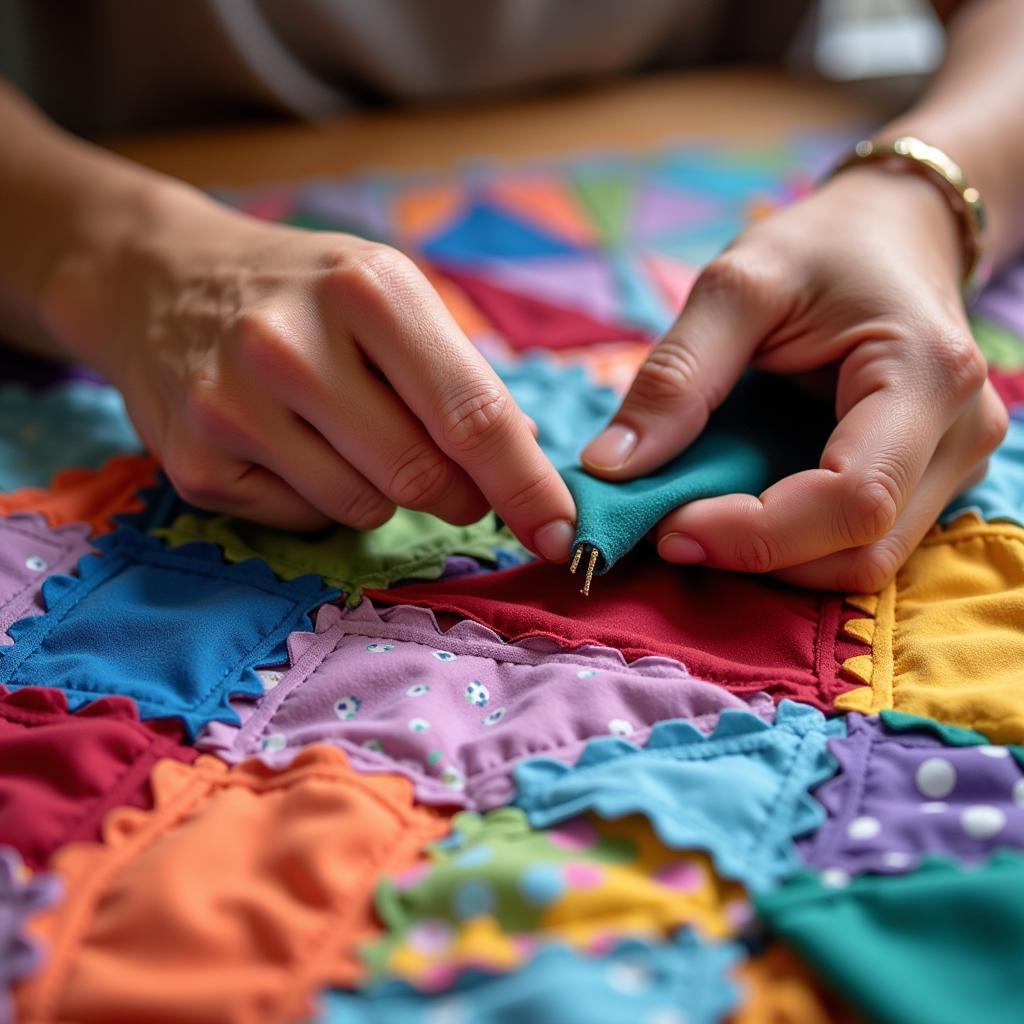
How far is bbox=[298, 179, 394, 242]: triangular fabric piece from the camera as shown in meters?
1.05

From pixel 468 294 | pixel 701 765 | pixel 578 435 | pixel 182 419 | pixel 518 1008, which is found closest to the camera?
pixel 518 1008

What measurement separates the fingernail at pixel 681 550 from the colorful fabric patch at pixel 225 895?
0.21 m

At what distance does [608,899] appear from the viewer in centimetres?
39

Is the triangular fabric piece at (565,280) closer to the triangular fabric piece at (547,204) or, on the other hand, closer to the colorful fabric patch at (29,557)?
the triangular fabric piece at (547,204)

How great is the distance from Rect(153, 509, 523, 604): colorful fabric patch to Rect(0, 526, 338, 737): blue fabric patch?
0.01 meters

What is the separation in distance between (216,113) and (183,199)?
644 mm

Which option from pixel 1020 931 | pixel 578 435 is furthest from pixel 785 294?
pixel 1020 931

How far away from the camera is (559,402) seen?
2.55 ft

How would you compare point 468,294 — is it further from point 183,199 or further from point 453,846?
point 453,846

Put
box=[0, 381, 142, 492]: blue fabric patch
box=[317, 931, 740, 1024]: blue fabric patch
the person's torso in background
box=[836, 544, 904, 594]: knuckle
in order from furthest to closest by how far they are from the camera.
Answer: the person's torso in background, box=[0, 381, 142, 492]: blue fabric patch, box=[836, 544, 904, 594]: knuckle, box=[317, 931, 740, 1024]: blue fabric patch

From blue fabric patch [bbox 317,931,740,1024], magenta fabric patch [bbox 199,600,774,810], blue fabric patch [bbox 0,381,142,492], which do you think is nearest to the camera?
blue fabric patch [bbox 317,931,740,1024]

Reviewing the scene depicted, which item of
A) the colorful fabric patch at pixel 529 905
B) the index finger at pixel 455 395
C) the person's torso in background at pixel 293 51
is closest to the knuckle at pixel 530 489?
the index finger at pixel 455 395

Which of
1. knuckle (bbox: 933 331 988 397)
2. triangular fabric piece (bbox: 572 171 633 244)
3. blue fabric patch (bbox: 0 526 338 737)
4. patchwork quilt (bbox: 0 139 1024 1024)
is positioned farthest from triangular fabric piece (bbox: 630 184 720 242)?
blue fabric patch (bbox: 0 526 338 737)

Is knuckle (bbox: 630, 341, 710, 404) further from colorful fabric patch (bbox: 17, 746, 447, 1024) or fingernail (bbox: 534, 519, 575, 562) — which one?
colorful fabric patch (bbox: 17, 746, 447, 1024)
